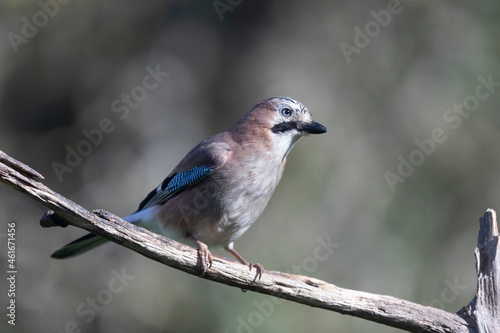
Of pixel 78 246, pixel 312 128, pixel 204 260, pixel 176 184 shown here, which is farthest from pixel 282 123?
pixel 78 246

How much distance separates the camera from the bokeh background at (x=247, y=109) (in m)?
7.24

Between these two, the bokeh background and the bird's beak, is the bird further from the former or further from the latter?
the bokeh background

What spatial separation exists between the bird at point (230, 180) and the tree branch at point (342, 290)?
79cm

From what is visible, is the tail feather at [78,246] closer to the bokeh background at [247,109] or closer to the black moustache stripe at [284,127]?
the black moustache stripe at [284,127]

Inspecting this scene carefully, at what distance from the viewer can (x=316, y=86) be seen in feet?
27.2

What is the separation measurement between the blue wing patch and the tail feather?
2.33 ft

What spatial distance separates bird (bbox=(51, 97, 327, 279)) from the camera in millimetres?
4918

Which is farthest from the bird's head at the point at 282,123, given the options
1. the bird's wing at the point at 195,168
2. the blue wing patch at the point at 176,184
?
the blue wing patch at the point at 176,184

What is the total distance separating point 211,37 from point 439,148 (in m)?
3.91

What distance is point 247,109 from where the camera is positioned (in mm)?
8188

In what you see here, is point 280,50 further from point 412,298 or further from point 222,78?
point 412,298

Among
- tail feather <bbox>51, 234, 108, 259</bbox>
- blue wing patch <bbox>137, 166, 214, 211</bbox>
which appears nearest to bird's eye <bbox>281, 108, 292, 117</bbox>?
blue wing patch <bbox>137, 166, 214, 211</bbox>

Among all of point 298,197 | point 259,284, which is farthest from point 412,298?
point 259,284

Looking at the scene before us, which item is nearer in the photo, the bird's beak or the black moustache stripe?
the bird's beak
